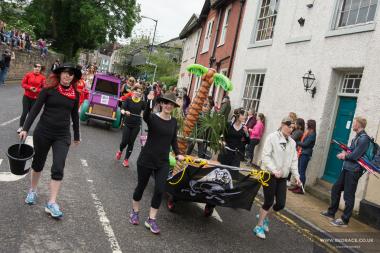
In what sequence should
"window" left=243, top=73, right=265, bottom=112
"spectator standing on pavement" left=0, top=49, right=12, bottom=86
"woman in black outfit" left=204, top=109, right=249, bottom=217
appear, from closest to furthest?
1. "woman in black outfit" left=204, top=109, right=249, bottom=217
2. "window" left=243, top=73, right=265, bottom=112
3. "spectator standing on pavement" left=0, top=49, right=12, bottom=86

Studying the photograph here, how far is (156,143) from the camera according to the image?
5.84 m

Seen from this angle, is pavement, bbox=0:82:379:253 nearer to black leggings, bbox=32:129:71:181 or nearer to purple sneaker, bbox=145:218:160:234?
purple sneaker, bbox=145:218:160:234

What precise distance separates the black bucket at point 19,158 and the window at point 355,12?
8.28 meters

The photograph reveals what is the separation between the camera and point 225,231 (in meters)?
6.50

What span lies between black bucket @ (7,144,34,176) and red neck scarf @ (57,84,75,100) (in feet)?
2.64

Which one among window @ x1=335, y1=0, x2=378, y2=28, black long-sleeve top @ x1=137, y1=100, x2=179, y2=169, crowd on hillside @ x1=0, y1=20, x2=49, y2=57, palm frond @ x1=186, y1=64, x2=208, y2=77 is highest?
window @ x1=335, y1=0, x2=378, y2=28

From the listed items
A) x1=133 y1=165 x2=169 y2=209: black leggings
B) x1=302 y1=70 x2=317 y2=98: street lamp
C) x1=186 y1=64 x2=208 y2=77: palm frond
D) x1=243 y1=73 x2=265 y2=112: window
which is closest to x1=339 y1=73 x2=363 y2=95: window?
x1=302 y1=70 x2=317 y2=98: street lamp

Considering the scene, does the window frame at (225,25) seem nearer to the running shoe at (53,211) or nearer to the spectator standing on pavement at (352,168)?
the spectator standing on pavement at (352,168)

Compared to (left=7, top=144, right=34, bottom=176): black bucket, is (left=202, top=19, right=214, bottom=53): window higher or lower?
higher

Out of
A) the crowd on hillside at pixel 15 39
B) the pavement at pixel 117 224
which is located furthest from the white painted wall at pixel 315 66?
the crowd on hillside at pixel 15 39

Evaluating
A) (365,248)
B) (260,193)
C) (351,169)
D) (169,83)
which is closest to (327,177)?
(260,193)

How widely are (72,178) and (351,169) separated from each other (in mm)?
4848

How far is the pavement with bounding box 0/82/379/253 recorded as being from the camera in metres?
4.98

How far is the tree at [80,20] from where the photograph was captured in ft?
138
